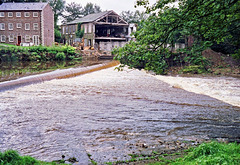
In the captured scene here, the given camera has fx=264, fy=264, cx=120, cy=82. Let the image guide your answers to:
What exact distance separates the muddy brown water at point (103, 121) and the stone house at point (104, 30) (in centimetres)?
4233

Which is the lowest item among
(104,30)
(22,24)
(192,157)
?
(192,157)

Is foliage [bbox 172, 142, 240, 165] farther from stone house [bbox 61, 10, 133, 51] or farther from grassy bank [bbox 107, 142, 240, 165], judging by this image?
stone house [bbox 61, 10, 133, 51]

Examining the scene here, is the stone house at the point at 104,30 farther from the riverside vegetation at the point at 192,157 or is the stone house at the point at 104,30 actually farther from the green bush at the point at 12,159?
the green bush at the point at 12,159

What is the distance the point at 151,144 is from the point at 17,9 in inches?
2130

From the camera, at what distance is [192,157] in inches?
211

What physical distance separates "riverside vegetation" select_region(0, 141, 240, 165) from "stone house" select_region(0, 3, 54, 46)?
170 feet

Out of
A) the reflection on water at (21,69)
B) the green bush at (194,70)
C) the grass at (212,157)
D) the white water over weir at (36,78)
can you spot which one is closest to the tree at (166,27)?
the grass at (212,157)

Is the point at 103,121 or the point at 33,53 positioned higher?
the point at 33,53

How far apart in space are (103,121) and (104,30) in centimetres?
5439

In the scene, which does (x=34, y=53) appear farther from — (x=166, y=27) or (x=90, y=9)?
(x=90, y=9)

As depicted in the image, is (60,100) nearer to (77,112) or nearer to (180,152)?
(77,112)

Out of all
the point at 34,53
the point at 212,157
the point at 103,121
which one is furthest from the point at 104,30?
the point at 212,157

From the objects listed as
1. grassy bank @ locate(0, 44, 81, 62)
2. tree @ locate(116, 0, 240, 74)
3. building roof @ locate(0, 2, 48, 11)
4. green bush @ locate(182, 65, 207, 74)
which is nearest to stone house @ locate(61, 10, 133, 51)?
building roof @ locate(0, 2, 48, 11)

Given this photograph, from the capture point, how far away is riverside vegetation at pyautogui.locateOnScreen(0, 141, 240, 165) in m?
4.62
